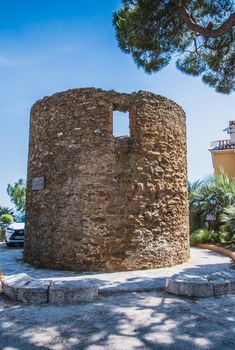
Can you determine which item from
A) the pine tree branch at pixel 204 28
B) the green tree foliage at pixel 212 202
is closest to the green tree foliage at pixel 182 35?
the pine tree branch at pixel 204 28

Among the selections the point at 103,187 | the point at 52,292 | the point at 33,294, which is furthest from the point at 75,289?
the point at 103,187

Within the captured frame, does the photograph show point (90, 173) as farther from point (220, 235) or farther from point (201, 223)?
point (201, 223)

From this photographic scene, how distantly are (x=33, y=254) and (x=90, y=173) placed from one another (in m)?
2.60

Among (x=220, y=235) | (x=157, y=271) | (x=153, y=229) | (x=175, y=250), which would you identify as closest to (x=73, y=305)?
(x=157, y=271)

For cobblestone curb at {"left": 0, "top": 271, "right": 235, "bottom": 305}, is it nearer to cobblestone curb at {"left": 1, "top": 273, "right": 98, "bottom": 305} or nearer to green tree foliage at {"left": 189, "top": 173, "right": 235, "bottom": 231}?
cobblestone curb at {"left": 1, "top": 273, "right": 98, "bottom": 305}

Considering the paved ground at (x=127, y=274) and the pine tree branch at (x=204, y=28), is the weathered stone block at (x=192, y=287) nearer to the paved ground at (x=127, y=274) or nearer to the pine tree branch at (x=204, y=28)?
the paved ground at (x=127, y=274)

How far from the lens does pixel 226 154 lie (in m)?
22.3

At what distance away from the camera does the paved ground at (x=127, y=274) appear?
5324mm

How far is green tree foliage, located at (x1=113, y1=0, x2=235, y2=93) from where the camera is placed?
279 inches

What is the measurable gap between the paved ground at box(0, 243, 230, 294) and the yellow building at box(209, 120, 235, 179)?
14801mm

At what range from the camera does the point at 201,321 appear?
371 centimetres

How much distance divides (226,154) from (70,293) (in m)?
20.1

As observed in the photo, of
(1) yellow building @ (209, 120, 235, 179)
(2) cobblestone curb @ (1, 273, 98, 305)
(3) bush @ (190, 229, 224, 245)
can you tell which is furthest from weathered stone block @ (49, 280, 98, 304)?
(1) yellow building @ (209, 120, 235, 179)

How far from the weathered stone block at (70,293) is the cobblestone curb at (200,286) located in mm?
1329
